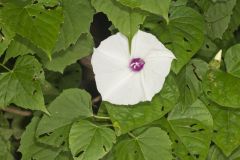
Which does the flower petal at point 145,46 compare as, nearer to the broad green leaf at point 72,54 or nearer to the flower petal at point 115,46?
the flower petal at point 115,46

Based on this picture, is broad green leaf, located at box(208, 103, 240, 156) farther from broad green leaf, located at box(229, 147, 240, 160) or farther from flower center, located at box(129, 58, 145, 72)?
flower center, located at box(129, 58, 145, 72)

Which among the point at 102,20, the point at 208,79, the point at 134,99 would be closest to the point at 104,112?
the point at 134,99

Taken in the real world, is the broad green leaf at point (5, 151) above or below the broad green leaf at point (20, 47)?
below

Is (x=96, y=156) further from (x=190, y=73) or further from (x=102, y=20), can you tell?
(x=102, y=20)

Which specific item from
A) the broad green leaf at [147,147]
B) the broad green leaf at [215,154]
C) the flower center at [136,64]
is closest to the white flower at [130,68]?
the flower center at [136,64]

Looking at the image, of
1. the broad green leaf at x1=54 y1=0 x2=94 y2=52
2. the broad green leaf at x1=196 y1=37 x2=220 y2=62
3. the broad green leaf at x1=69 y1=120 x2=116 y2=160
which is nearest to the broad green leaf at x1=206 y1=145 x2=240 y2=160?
the broad green leaf at x1=196 y1=37 x2=220 y2=62
